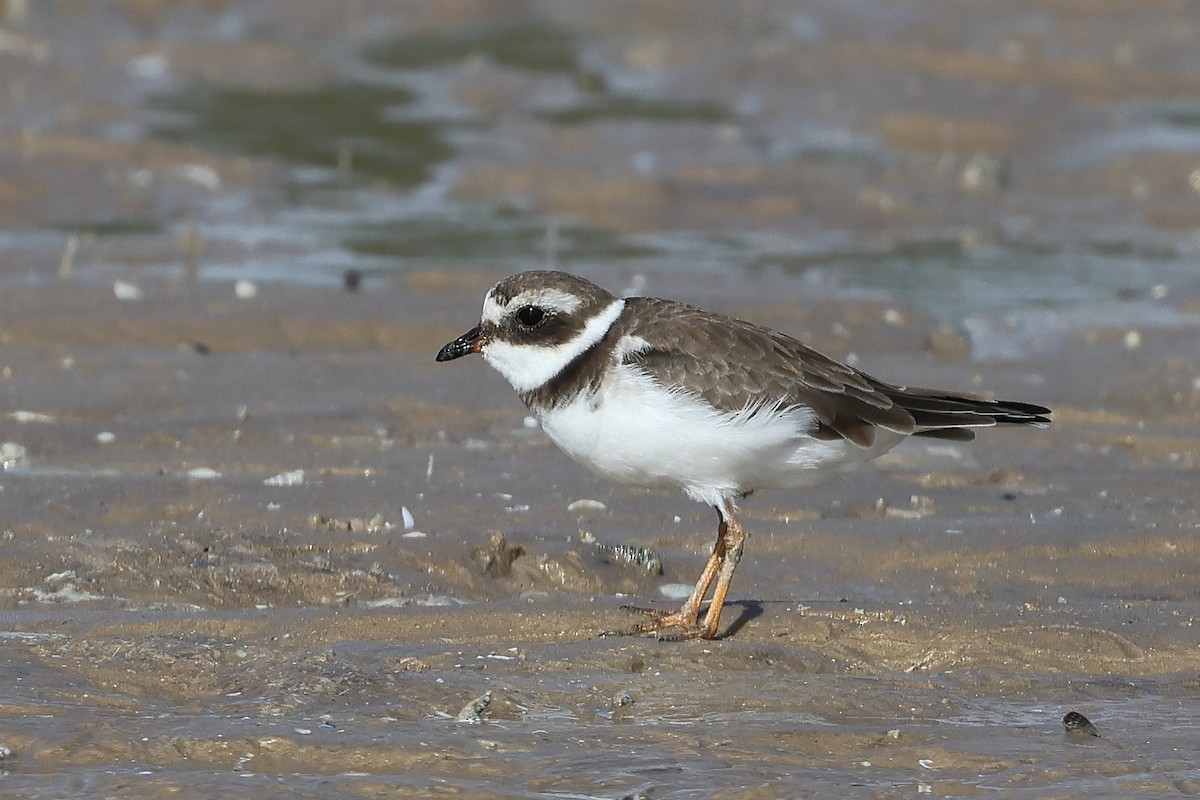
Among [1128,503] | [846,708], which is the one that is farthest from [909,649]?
[1128,503]

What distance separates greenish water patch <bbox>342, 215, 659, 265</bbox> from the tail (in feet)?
19.4

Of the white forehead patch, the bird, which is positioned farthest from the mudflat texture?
the white forehead patch

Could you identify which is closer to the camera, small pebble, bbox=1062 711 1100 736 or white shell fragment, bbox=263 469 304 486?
small pebble, bbox=1062 711 1100 736

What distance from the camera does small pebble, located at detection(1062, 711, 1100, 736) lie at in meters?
5.02

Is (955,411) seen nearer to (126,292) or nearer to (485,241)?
(126,292)

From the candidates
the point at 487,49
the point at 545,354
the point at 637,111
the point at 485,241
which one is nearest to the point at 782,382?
the point at 545,354

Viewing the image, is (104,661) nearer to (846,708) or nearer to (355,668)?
(355,668)

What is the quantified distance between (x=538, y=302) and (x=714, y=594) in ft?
3.63

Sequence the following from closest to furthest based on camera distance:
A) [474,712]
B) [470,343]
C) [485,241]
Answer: [474,712]
[470,343]
[485,241]

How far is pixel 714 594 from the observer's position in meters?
6.09

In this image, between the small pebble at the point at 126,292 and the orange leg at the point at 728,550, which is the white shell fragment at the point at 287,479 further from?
the small pebble at the point at 126,292

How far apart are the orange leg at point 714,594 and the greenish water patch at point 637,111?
34.8 ft

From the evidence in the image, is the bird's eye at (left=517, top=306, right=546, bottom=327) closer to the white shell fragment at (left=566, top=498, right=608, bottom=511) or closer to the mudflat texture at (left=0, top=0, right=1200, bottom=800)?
the mudflat texture at (left=0, top=0, right=1200, bottom=800)

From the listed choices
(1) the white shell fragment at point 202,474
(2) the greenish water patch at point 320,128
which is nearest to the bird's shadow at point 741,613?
(1) the white shell fragment at point 202,474
